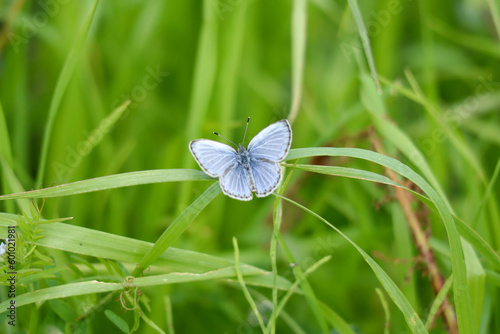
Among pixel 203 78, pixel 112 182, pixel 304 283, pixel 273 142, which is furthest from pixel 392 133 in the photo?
pixel 112 182

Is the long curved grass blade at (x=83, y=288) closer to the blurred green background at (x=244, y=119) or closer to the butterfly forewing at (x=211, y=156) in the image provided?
the blurred green background at (x=244, y=119)

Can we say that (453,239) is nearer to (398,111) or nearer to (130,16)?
(398,111)

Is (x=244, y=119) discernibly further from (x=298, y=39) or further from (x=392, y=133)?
(x=392, y=133)

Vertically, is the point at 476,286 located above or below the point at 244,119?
below

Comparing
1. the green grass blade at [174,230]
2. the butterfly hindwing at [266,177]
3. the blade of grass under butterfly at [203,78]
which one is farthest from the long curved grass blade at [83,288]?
the blade of grass under butterfly at [203,78]

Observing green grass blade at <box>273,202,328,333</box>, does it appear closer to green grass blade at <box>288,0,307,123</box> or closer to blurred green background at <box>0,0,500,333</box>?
blurred green background at <box>0,0,500,333</box>

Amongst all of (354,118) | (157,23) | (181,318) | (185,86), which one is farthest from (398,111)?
(181,318)
